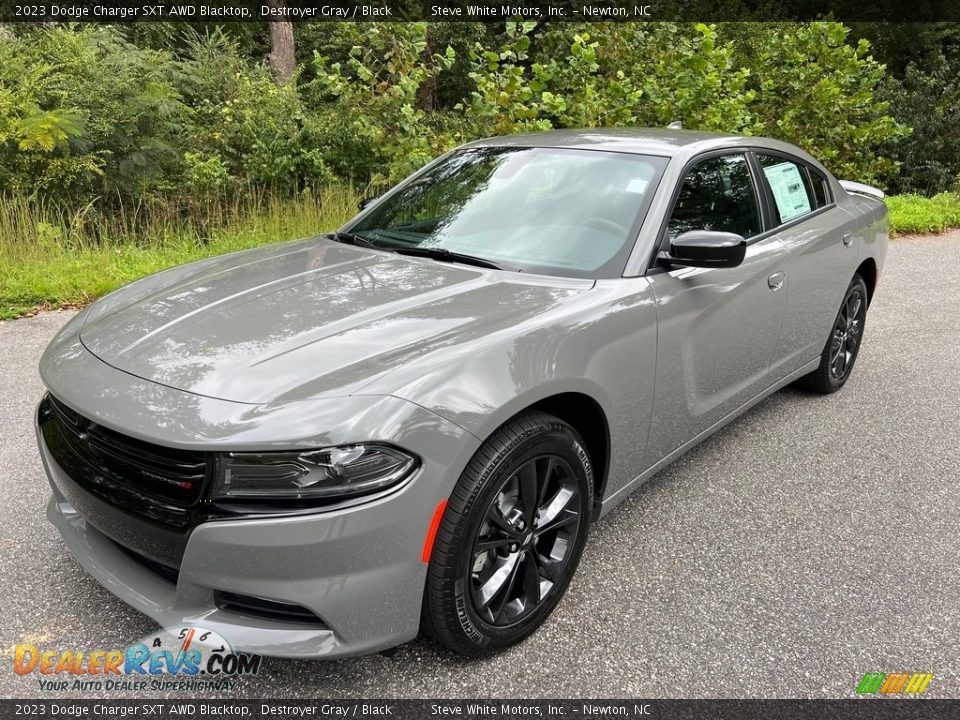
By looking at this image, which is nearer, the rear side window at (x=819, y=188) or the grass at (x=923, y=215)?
the rear side window at (x=819, y=188)

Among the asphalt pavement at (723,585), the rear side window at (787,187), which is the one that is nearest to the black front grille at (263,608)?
the asphalt pavement at (723,585)

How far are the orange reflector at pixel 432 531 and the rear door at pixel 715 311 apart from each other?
1.14m

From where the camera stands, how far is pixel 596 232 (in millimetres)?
2980

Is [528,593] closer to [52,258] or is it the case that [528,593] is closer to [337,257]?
[337,257]

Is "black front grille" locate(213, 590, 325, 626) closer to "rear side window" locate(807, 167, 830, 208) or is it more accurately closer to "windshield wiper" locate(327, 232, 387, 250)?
"windshield wiper" locate(327, 232, 387, 250)

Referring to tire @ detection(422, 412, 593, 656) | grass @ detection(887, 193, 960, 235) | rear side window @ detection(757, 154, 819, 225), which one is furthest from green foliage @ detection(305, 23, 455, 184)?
tire @ detection(422, 412, 593, 656)

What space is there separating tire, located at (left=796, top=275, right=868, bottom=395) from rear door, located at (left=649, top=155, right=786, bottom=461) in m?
0.95

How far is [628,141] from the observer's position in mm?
3424

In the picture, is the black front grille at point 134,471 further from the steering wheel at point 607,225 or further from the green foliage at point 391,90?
the green foliage at point 391,90

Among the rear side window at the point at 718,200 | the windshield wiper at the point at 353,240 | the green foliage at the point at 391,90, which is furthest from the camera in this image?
the green foliage at the point at 391,90

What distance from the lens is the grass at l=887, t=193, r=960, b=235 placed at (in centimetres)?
1016

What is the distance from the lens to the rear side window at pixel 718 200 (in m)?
3.12

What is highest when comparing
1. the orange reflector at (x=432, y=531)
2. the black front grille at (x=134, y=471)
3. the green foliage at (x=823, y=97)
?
the green foliage at (x=823, y=97)

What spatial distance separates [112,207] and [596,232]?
8.79 m
